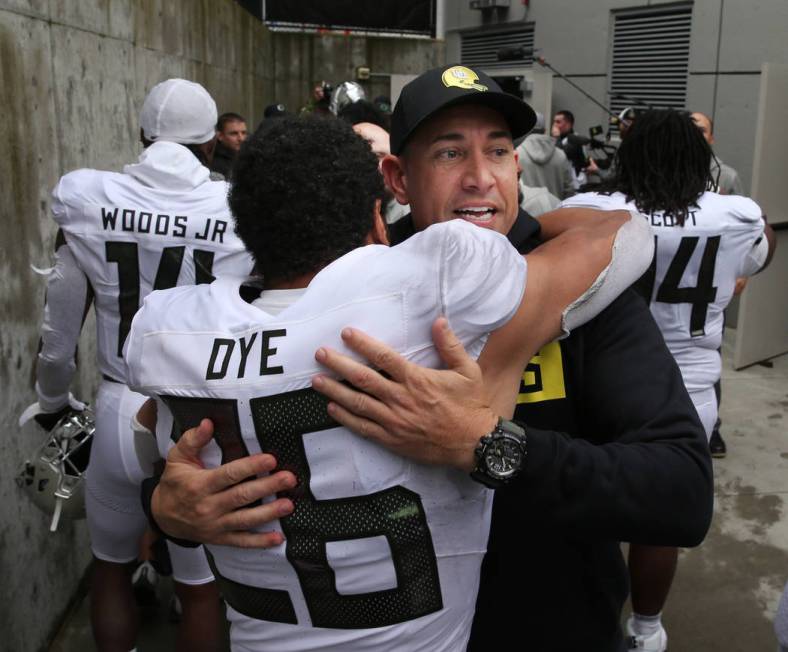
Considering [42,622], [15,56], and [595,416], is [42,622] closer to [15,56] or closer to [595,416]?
[15,56]

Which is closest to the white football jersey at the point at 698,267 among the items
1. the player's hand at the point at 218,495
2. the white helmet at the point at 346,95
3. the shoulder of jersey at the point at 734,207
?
the shoulder of jersey at the point at 734,207

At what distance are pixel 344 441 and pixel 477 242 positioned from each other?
1.20 feet

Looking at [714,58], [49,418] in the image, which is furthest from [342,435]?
[714,58]

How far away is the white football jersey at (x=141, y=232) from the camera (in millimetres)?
2654

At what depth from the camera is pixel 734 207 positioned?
3.23 m

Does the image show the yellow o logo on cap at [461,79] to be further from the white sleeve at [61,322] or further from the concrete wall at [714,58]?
the concrete wall at [714,58]

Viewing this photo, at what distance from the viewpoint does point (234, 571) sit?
1381 mm

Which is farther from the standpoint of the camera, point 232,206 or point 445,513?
point 232,206

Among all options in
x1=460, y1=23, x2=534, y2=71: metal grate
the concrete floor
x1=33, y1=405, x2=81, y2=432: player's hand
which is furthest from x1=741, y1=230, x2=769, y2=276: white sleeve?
x1=460, y1=23, x2=534, y2=71: metal grate

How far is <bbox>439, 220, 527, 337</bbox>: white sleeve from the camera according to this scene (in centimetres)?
117

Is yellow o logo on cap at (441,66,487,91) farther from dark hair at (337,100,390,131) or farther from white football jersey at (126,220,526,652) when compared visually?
dark hair at (337,100,390,131)

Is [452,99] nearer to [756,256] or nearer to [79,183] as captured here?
[79,183]

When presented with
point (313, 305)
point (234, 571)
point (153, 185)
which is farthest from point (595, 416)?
point (153, 185)

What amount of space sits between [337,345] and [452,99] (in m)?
0.69
